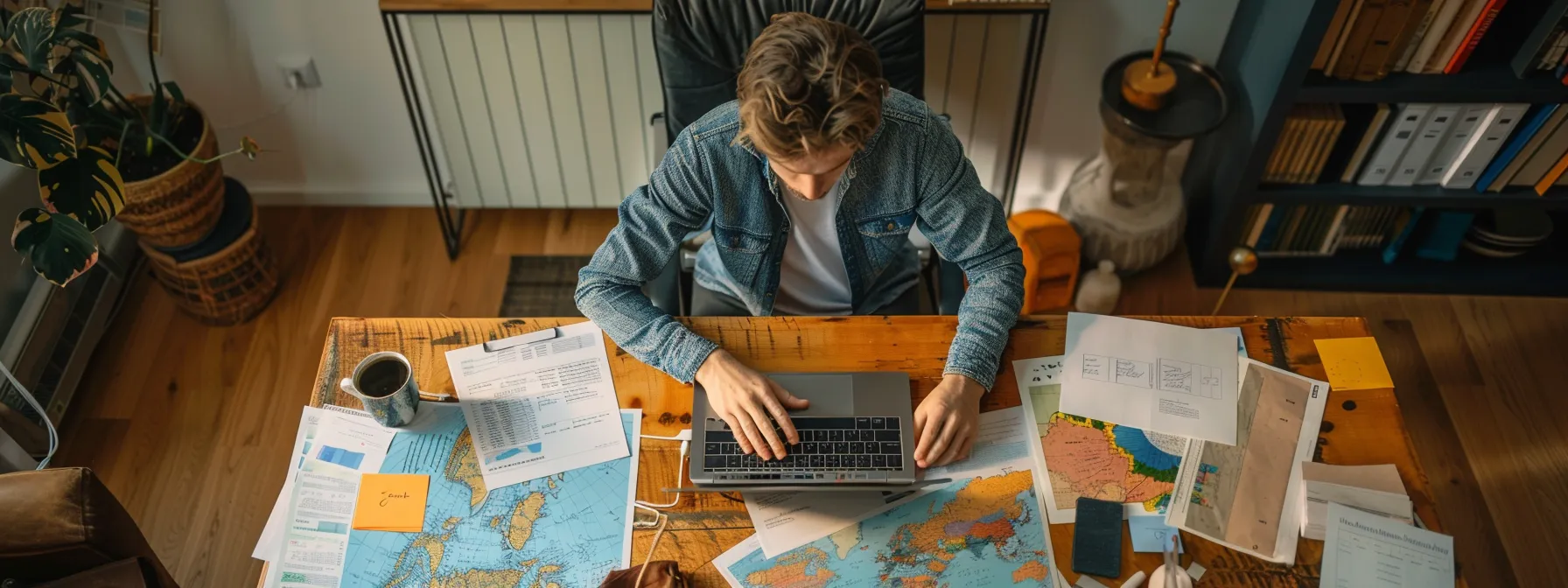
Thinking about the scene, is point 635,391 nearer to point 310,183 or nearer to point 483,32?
point 483,32

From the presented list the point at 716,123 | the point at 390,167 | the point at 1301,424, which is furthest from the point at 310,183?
the point at 1301,424

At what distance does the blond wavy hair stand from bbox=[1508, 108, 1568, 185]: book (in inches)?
65.6

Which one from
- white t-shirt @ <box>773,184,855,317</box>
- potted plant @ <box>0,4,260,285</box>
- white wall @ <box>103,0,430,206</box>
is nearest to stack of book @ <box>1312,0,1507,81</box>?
white t-shirt @ <box>773,184,855,317</box>

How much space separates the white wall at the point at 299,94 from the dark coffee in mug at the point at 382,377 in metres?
1.13

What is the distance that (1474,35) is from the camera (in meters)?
1.81

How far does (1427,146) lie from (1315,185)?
0.71 feet

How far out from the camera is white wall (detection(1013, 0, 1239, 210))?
2.08 metres

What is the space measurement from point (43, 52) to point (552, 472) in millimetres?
1146

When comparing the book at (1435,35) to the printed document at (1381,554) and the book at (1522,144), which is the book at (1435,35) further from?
the printed document at (1381,554)

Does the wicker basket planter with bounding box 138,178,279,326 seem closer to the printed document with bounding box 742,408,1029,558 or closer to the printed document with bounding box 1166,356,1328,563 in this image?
the printed document with bounding box 742,408,1029,558

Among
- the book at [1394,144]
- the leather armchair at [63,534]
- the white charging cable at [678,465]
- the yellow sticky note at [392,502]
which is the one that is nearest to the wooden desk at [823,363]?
the white charging cable at [678,465]

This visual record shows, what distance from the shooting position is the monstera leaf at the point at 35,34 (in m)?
1.60

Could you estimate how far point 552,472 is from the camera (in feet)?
4.16

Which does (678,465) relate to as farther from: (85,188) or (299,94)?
(299,94)
